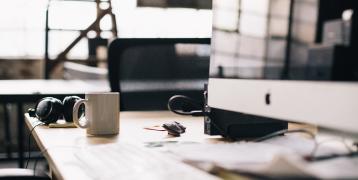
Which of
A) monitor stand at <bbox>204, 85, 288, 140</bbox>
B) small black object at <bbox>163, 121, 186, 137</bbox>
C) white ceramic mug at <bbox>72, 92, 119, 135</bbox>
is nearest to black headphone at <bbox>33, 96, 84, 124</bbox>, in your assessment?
white ceramic mug at <bbox>72, 92, 119, 135</bbox>

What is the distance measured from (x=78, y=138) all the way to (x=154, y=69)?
988 millimetres

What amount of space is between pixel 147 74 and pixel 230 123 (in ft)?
3.35

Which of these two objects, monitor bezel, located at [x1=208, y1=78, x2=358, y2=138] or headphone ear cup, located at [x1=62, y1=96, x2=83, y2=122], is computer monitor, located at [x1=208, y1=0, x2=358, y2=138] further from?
headphone ear cup, located at [x1=62, y1=96, x2=83, y2=122]

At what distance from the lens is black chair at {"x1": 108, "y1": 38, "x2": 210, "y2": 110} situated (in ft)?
6.46

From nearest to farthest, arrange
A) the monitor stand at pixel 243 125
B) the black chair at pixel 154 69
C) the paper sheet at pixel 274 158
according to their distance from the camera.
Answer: the paper sheet at pixel 274 158, the monitor stand at pixel 243 125, the black chair at pixel 154 69

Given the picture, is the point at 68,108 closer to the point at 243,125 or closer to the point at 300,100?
the point at 243,125

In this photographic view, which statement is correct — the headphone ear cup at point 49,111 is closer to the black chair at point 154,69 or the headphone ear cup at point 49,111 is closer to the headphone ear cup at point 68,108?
the headphone ear cup at point 68,108

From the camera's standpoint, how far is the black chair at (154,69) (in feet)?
6.46

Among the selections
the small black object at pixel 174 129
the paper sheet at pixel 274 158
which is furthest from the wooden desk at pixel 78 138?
the paper sheet at pixel 274 158

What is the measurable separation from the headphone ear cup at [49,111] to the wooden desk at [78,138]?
41mm

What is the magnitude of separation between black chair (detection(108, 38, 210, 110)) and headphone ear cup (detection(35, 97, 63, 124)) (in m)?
0.62

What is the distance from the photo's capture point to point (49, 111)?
1310mm

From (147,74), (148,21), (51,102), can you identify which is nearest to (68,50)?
(148,21)

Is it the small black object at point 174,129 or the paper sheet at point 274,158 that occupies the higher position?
the paper sheet at point 274,158
